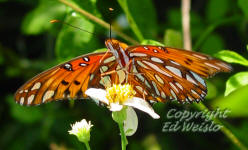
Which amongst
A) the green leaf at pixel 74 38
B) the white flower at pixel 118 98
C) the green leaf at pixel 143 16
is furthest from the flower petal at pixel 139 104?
the green leaf at pixel 143 16

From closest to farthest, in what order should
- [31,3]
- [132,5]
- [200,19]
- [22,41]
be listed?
[132,5] → [200,19] → [31,3] → [22,41]

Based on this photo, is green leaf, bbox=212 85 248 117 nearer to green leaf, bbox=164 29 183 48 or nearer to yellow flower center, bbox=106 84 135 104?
yellow flower center, bbox=106 84 135 104

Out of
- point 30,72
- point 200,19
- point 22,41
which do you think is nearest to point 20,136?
point 30,72

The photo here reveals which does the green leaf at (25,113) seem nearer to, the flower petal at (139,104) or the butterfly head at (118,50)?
the butterfly head at (118,50)

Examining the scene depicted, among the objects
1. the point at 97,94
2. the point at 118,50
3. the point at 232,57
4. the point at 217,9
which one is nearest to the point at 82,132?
the point at 97,94

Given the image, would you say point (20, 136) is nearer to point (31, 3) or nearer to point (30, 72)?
point (30, 72)

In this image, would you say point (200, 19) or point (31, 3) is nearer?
point (200, 19)

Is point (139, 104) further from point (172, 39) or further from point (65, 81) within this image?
point (172, 39)
